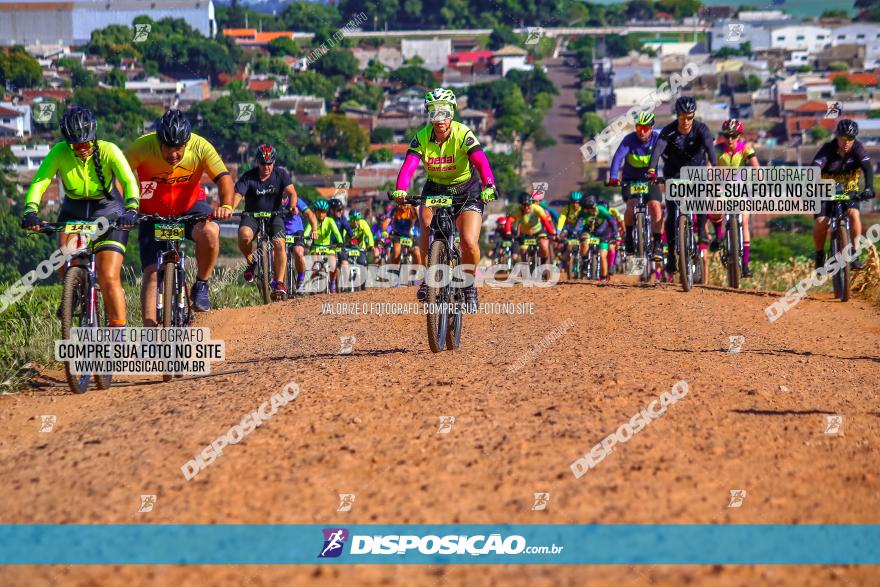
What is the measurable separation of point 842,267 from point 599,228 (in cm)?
685

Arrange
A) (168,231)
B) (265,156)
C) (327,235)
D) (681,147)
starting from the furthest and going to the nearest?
(327,235)
(265,156)
(681,147)
(168,231)

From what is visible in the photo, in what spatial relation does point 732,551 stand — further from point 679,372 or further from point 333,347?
point 333,347

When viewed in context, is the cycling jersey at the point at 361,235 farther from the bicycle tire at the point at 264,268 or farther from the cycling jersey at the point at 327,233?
the bicycle tire at the point at 264,268

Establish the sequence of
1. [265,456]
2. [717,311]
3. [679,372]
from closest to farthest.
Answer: [265,456]
[679,372]
[717,311]

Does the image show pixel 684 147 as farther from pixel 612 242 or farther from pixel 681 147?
pixel 612 242

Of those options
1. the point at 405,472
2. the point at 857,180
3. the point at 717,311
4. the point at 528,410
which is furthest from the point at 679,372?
the point at 857,180

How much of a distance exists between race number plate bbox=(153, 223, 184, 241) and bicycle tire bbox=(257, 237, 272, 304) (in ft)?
21.6

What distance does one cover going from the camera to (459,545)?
5.42 metres

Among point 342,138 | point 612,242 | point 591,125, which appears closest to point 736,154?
point 612,242

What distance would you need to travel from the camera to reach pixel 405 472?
6254mm

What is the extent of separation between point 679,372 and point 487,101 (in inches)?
6475

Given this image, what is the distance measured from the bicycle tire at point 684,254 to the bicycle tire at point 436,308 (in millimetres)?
5483

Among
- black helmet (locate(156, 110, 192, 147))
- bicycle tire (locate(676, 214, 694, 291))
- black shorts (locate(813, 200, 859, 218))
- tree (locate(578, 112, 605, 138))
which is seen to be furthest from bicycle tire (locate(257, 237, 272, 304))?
tree (locate(578, 112, 605, 138))

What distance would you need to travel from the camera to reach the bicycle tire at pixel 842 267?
14.9 meters
